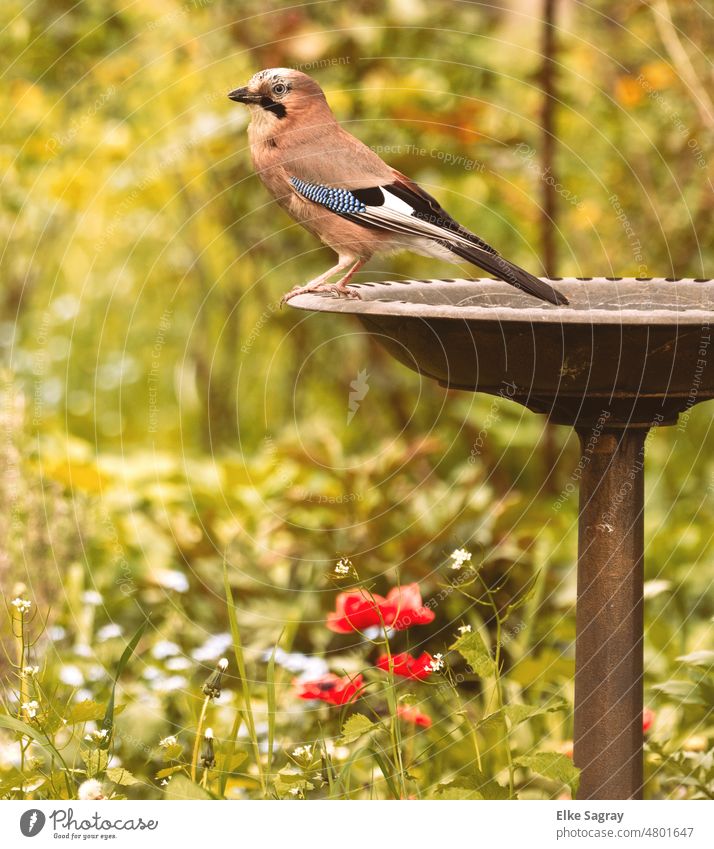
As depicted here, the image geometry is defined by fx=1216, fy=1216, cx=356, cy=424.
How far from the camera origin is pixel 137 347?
5961 mm

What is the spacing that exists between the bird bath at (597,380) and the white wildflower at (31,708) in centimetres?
93

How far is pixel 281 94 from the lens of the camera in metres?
2.57

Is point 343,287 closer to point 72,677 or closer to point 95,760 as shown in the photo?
point 95,760

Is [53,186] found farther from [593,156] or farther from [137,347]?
[593,156]

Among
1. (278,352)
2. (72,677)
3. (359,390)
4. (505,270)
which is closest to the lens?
(505,270)

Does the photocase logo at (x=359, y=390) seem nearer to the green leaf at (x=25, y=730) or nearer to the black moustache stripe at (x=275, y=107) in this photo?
the black moustache stripe at (x=275, y=107)

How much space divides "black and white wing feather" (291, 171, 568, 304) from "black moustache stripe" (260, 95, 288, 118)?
157mm

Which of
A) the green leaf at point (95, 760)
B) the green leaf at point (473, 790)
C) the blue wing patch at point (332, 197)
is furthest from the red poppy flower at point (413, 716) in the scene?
the blue wing patch at point (332, 197)

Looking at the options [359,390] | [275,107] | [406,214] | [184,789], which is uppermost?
[275,107]

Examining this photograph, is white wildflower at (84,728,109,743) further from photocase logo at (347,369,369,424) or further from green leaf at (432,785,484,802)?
photocase logo at (347,369,369,424)

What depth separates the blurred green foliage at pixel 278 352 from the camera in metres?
3.51

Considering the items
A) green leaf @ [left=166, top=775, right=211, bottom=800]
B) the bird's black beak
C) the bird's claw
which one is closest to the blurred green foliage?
green leaf @ [left=166, top=775, right=211, bottom=800]

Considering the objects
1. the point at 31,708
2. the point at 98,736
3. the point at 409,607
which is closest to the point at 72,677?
the point at 31,708
